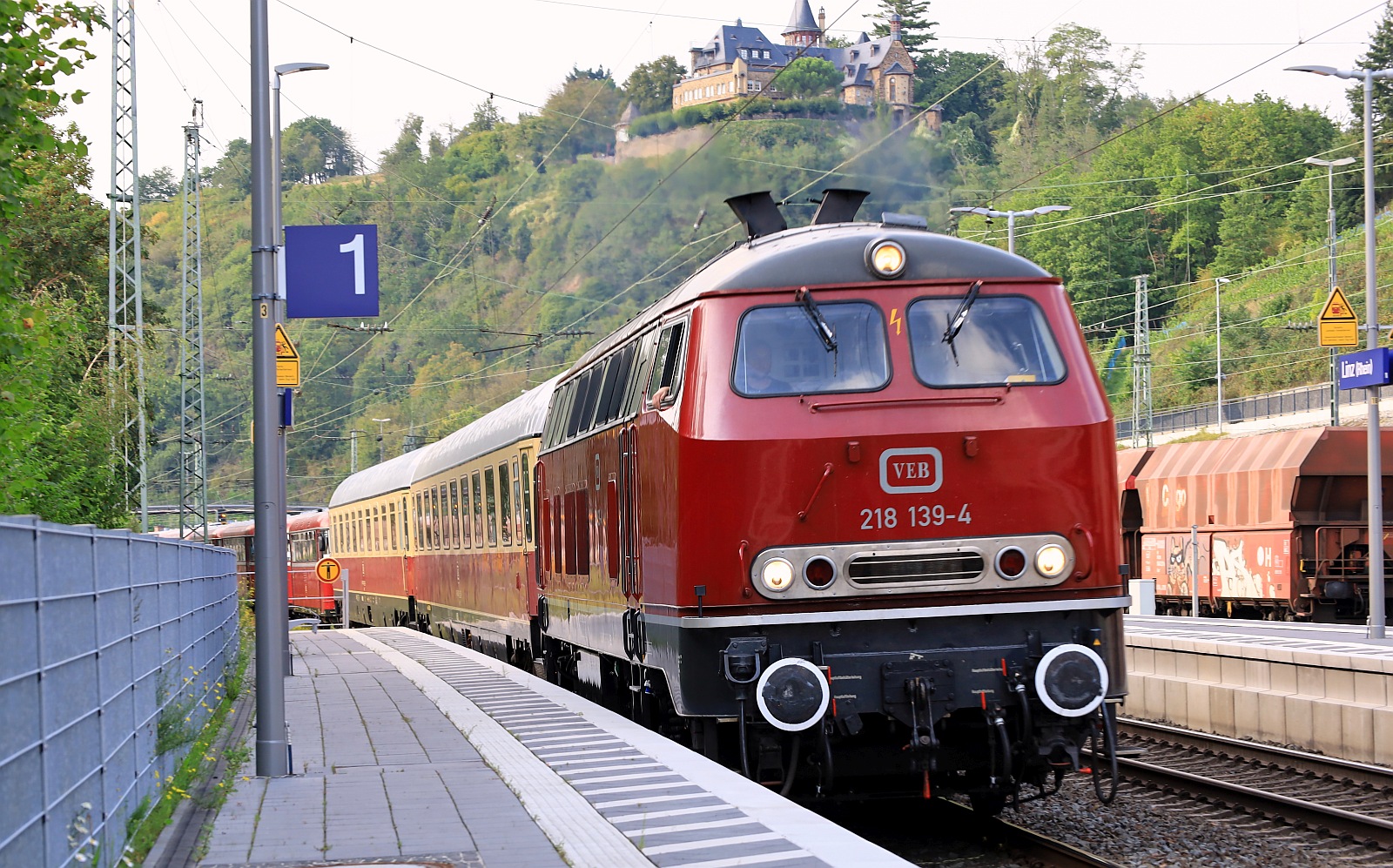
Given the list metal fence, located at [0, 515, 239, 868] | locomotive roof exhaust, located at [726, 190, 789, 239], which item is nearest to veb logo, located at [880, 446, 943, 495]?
locomotive roof exhaust, located at [726, 190, 789, 239]

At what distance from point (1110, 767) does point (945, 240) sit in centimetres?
324

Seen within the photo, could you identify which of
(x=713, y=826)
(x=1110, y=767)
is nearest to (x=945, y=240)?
(x=1110, y=767)

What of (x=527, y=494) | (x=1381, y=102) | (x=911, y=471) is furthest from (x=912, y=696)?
(x=1381, y=102)

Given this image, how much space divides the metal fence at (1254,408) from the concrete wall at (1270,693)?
3119cm

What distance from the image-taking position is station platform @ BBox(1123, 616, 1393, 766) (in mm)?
13469

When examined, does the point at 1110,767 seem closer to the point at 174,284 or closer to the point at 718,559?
the point at 718,559

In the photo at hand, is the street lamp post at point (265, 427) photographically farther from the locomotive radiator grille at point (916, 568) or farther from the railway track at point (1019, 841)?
the railway track at point (1019, 841)

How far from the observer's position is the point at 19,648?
5039mm

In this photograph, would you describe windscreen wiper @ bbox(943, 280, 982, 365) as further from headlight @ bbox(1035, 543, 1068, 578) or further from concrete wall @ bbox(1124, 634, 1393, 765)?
concrete wall @ bbox(1124, 634, 1393, 765)

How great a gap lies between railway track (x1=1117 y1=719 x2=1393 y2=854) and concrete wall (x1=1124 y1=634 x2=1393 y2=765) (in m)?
0.58

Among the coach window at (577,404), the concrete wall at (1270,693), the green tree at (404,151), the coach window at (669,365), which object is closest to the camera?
the coach window at (669,365)

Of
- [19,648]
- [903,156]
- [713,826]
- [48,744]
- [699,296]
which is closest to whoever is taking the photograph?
[19,648]

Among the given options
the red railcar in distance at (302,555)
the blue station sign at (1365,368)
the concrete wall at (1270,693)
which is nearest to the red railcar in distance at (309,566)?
the red railcar in distance at (302,555)

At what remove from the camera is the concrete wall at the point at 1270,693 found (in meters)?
13.4
